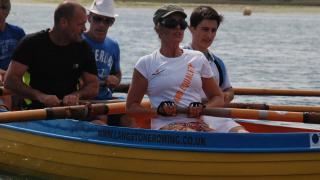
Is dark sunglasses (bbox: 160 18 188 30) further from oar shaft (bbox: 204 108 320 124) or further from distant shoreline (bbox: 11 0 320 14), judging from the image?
distant shoreline (bbox: 11 0 320 14)

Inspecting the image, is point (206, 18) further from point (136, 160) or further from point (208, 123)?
point (136, 160)

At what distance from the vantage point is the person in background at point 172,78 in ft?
24.8

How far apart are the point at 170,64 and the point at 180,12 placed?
52 centimetres

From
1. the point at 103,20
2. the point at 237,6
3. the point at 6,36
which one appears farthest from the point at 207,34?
the point at 237,6

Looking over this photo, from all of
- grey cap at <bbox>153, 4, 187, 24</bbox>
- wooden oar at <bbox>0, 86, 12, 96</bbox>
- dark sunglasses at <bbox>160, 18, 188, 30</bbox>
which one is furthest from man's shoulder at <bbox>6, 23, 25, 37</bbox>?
dark sunglasses at <bbox>160, 18, 188, 30</bbox>

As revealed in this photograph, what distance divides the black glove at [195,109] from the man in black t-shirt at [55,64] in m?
1.49

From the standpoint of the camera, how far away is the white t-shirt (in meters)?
7.72

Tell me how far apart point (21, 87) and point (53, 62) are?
430 millimetres

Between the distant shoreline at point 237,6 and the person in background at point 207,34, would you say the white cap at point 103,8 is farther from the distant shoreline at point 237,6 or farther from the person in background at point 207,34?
the distant shoreline at point 237,6

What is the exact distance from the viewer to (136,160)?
26.3 feet

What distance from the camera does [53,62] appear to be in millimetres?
8672

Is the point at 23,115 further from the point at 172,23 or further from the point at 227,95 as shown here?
the point at 227,95

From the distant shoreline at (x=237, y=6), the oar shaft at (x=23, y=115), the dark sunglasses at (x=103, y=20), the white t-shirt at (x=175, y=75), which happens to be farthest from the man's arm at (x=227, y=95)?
the distant shoreline at (x=237, y=6)

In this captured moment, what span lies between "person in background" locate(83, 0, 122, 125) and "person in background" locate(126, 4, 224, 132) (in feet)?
4.86
